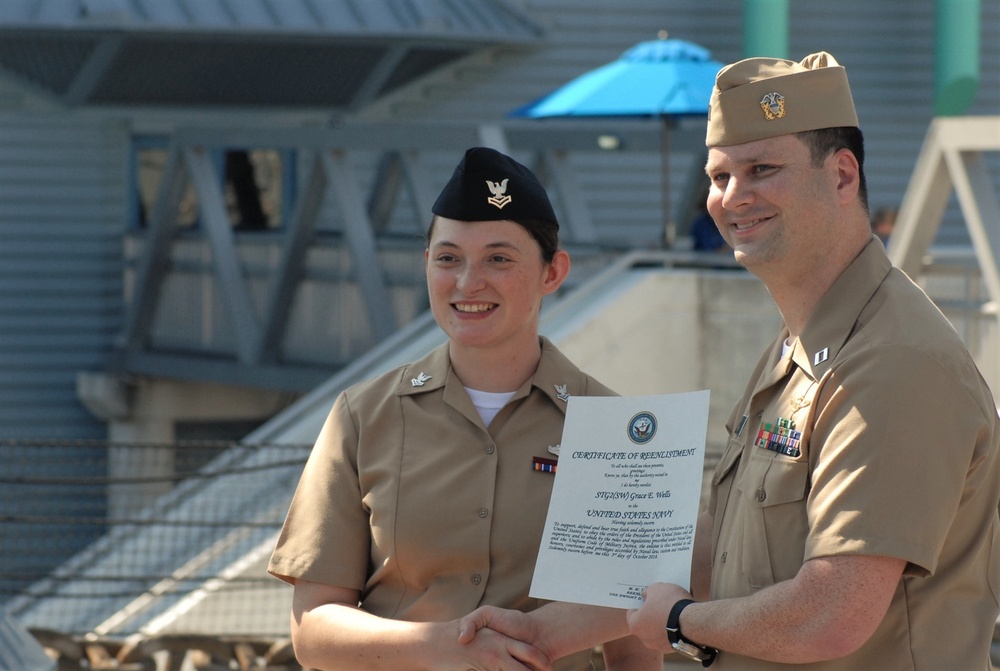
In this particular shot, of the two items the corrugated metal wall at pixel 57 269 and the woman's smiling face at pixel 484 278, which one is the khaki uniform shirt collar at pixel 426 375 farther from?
the corrugated metal wall at pixel 57 269

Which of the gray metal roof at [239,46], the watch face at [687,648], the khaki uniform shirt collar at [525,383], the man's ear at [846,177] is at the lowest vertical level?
the watch face at [687,648]

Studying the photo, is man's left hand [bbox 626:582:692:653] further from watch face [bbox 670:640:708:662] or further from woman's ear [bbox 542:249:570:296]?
woman's ear [bbox 542:249:570:296]

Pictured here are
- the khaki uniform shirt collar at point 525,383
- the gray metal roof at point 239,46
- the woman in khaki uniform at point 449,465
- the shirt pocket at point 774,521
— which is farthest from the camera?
the gray metal roof at point 239,46

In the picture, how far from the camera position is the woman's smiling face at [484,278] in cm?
276

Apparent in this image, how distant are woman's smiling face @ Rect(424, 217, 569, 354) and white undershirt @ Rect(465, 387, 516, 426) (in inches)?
3.8

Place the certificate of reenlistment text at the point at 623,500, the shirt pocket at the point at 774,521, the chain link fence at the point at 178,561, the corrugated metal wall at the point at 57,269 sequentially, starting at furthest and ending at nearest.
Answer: the corrugated metal wall at the point at 57,269, the chain link fence at the point at 178,561, the certificate of reenlistment text at the point at 623,500, the shirt pocket at the point at 774,521

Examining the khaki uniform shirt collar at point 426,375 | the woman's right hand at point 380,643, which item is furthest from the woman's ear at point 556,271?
the woman's right hand at point 380,643

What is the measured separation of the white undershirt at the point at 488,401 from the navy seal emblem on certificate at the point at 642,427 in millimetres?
327

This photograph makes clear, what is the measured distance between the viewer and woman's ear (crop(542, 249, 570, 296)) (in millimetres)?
2861

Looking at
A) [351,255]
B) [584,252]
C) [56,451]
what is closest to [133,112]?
[56,451]

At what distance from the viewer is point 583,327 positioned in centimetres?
927

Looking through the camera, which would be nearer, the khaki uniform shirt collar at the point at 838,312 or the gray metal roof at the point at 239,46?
the khaki uniform shirt collar at the point at 838,312

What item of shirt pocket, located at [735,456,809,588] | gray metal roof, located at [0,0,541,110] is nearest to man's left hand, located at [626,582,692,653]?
shirt pocket, located at [735,456,809,588]

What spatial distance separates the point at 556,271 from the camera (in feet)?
9.45
